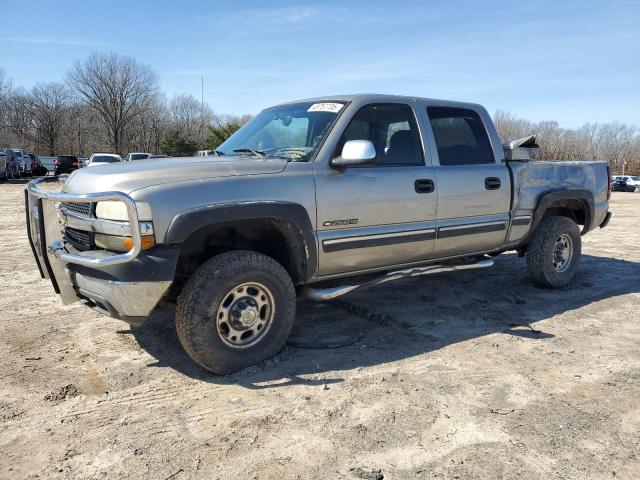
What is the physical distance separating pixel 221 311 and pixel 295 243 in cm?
72

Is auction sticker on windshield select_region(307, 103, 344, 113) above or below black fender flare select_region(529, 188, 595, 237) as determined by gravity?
above

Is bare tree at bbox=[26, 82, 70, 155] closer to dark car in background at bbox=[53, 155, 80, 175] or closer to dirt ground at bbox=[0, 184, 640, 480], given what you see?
dark car in background at bbox=[53, 155, 80, 175]

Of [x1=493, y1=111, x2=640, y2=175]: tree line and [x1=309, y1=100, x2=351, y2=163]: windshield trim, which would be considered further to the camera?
[x1=493, y1=111, x2=640, y2=175]: tree line

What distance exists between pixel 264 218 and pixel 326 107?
1.32 metres

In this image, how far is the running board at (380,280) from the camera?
3840 millimetres

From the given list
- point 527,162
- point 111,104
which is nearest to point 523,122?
point 111,104

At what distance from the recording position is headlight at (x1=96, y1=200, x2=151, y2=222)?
119 inches

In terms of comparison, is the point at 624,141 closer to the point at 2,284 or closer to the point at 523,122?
the point at 523,122

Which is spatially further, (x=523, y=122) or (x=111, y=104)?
(x=523, y=122)

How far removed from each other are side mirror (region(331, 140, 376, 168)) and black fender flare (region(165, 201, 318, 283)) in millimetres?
493

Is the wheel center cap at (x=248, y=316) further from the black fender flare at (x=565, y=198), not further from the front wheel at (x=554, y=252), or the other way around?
the front wheel at (x=554, y=252)

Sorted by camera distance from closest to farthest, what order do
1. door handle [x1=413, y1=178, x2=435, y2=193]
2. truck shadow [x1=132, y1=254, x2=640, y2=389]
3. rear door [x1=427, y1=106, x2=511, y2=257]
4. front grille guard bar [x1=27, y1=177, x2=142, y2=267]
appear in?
front grille guard bar [x1=27, y1=177, x2=142, y2=267] → truck shadow [x1=132, y1=254, x2=640, y2=389] → door handle [x1=413, y1=178, x2=435, y2=193] → rear door [x1=427, y1=106, x2=511, y2=257]

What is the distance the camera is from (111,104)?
221 ft

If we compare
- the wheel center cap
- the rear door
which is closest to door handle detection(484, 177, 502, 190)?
the rear door
